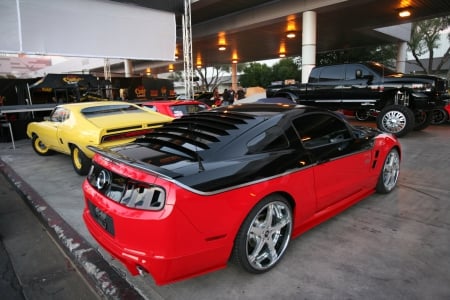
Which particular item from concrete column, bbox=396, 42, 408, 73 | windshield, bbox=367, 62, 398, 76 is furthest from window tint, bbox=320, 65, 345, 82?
concrete column, bbox=396, 42, 408, 73

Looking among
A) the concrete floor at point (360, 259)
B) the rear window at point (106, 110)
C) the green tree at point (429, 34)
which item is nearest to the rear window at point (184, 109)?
the rear window at point (106, 110)

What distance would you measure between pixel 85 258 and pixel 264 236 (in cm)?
182

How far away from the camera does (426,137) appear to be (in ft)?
28.1

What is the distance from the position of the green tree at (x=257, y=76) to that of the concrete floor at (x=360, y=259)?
42888 mm

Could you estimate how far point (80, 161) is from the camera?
5.89 metres

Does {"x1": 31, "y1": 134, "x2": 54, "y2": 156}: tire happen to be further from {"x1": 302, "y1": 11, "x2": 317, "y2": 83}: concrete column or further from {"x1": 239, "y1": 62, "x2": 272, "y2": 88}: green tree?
{"x1": 239, "y1": 62, "x2": 272, "y2": 88}: green tree

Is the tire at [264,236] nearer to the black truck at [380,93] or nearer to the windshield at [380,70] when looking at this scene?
the black truck at [380,93]

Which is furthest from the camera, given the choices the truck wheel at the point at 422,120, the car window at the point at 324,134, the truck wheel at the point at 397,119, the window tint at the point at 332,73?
the window tint at the point at 332,73

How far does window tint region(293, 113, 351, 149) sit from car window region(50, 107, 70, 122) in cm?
519

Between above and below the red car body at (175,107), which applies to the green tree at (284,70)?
above

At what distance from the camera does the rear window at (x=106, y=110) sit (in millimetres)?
6382

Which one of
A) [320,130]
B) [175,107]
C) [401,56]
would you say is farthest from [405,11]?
[320,130]

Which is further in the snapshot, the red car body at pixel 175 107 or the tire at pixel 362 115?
the tire at pixel 362 115

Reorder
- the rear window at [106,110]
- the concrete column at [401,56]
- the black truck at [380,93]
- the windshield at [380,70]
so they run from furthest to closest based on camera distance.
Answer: the concrete column at [401,56] < the windshield at [380,70] < the black truck at [380,93] < the rear window at [106,110]
